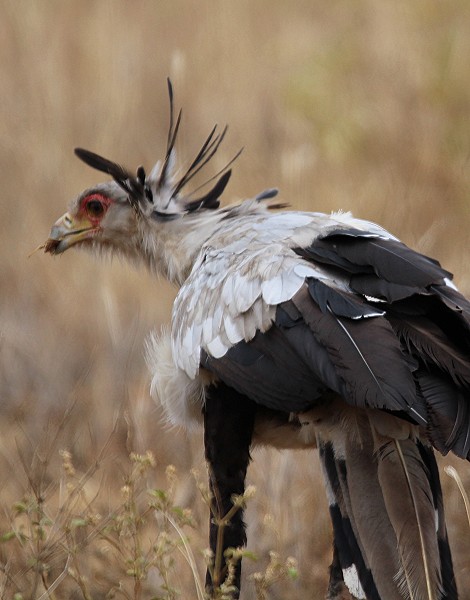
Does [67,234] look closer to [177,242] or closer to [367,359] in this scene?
A: [177,242]

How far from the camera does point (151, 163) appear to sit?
318 inches

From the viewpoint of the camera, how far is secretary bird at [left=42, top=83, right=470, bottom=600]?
320cm

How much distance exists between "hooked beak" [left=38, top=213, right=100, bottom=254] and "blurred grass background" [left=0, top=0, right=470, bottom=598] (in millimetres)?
560

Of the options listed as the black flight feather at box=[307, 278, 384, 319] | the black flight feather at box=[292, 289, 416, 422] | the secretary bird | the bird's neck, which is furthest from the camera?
the bird's neck

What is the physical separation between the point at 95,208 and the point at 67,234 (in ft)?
0.53

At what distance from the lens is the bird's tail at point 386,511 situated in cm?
336

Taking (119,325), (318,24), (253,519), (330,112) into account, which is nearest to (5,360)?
(119,325)

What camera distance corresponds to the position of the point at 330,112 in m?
7.77

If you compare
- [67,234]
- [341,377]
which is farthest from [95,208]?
[341,377]

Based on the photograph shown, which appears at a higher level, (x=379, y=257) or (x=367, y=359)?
(x=379, y=257)

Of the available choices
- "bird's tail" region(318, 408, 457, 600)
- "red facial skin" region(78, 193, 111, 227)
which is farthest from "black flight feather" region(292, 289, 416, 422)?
"red facial skin" region(78, 193, 111, 227)

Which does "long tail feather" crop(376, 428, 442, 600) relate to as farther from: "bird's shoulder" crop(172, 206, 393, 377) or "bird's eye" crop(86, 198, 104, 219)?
"bird's eye" crop(86, 198, 104, 219)

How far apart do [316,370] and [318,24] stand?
7.22 metres

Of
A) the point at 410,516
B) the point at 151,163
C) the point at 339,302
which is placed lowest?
the point at 410,516
